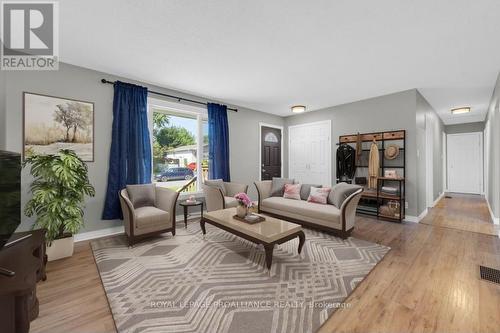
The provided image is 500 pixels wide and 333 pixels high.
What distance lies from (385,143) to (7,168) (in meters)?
5.63

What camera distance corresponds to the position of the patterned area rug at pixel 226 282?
1648 millimetres

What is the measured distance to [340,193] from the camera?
355 centimetres

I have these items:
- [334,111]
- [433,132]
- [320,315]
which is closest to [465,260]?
[320,315]

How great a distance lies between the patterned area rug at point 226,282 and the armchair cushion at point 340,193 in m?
0.62

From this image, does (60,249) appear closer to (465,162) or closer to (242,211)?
(242,211)

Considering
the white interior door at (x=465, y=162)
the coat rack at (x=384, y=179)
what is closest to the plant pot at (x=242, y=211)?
the coat rack at (x=384, y=179)

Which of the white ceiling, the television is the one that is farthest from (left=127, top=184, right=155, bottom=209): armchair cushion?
the white ceiling

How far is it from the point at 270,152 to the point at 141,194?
386 centimetres

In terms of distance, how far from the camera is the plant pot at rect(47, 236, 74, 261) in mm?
2589

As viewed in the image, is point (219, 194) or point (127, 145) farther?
point (219, 194)

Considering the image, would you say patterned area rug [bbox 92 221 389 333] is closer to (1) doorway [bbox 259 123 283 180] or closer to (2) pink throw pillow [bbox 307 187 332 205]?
(2) pink throw pillow [bbox 307 187 332 205]

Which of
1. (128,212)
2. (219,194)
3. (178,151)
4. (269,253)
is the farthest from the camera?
(178,151)

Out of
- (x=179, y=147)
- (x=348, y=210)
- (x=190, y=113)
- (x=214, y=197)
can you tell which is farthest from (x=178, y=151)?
(x=348, y=210)

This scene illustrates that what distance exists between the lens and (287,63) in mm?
3117
